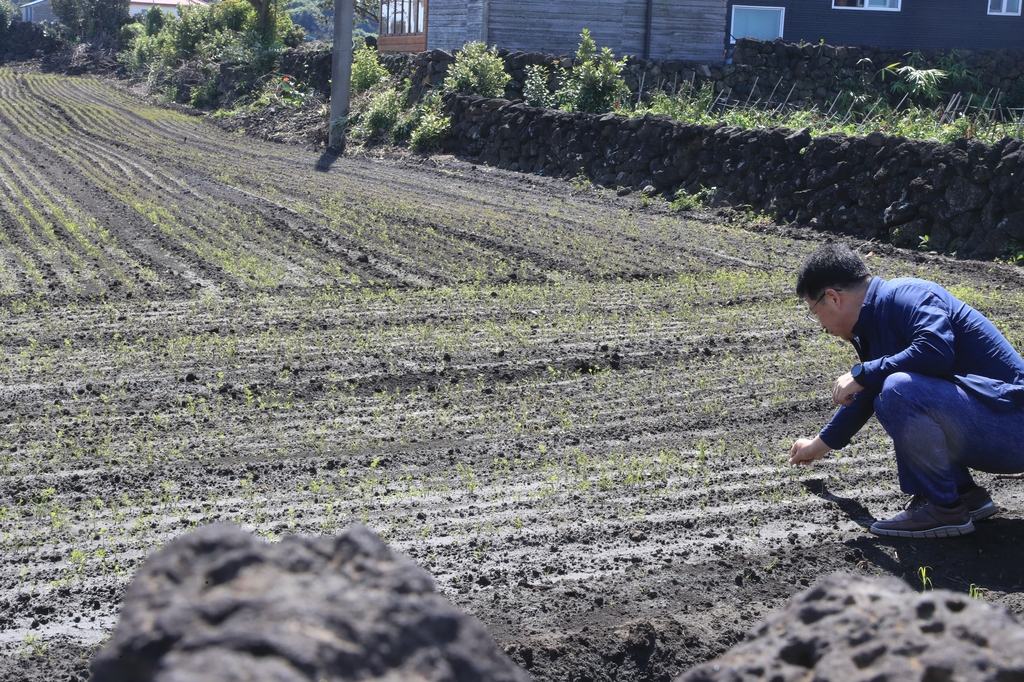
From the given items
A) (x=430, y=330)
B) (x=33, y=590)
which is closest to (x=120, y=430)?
(x=33, y=590)

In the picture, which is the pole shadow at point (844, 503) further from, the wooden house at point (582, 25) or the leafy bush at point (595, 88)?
the wooden house at point (582, 25)

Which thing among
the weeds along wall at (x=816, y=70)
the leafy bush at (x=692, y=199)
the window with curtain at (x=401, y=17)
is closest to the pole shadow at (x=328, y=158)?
the leafy bush at (x=692, y=199)

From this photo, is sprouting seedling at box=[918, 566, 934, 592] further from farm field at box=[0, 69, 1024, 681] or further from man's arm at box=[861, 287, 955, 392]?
man's arm at box=[861, 287, 955, 392]

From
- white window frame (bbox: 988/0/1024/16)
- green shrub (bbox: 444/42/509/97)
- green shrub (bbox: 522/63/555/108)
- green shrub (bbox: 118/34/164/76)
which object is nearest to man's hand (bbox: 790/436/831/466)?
green shrub (bbox: 522/63/555/108)

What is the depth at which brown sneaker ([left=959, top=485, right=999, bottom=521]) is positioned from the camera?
4.70 metres

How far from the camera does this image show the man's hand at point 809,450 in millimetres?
4930

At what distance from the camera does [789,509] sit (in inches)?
196

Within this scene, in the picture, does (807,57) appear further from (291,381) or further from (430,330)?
(291,381)

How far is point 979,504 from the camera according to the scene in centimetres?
472

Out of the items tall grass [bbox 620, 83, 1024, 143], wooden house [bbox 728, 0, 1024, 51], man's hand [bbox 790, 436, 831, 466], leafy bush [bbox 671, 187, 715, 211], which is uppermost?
wooden house [bbox 728, 0, 1024, 51]

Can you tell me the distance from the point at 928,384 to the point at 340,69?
21.7 meters

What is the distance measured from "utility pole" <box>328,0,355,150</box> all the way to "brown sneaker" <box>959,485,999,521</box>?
20.3 meters

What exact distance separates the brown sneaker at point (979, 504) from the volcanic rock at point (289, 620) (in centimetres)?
374

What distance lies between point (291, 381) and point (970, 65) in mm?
26026
